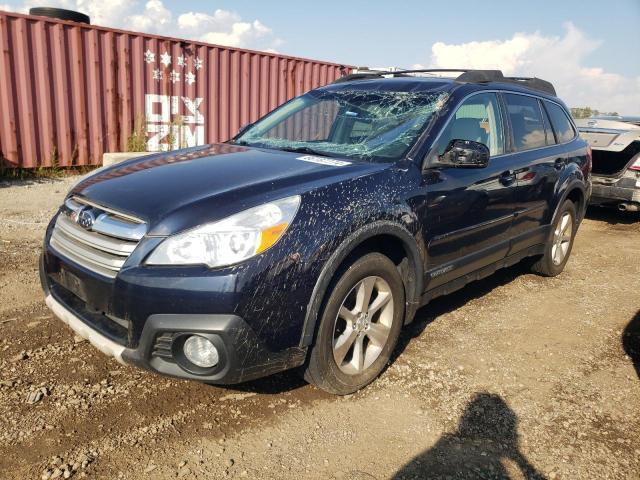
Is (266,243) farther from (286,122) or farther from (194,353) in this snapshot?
(286,122)

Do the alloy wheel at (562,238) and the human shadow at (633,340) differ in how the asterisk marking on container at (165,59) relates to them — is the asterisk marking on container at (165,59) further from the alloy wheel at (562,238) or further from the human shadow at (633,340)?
Result: the human shadow at (633,340)

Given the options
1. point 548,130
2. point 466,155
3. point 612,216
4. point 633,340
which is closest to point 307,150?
point 466,155

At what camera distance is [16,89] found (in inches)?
315

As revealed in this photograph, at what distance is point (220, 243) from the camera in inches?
86.8

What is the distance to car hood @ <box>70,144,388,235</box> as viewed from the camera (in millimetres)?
2291

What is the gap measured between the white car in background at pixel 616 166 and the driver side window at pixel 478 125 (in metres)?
4.39

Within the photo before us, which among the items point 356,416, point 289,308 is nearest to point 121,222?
point 289,308

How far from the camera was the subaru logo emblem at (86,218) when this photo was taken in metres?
2.48

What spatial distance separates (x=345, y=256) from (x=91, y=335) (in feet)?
4.08

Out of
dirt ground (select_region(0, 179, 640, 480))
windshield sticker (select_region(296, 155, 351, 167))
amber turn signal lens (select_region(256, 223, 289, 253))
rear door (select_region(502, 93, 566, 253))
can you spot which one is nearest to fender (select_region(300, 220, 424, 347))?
amber turn signal lens (select_region(256, 223, 289, 253))

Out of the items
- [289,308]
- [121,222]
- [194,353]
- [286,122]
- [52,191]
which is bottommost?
[52,191]

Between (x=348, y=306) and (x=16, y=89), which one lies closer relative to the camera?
(x=348, y=306)

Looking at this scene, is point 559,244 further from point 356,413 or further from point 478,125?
point 356,413

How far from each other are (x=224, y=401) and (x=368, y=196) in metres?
1.32
